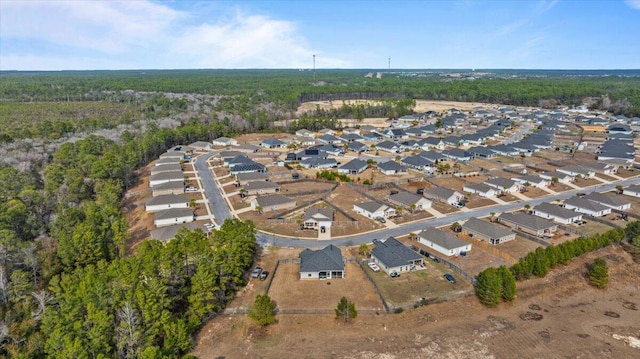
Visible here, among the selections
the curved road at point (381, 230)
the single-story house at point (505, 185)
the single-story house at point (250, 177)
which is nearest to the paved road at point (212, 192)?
the curved road at point (381, 230)

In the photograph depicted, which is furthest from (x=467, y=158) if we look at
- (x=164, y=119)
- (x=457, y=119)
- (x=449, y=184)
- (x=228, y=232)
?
(x=164, y=119)

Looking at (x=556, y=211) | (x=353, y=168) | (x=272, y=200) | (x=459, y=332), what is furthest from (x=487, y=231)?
(x=353, y=168)

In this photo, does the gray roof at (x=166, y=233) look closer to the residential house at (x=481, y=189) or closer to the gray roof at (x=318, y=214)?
the gray roof at (x=318, y=214)

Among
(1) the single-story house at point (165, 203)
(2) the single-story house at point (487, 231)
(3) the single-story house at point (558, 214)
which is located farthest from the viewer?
(1) the single-story house at point (165, 203)

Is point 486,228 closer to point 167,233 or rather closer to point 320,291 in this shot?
point 320,291

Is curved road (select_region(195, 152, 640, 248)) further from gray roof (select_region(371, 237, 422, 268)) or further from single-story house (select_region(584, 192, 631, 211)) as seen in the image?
single-story house (select_region(584, 192, 631, 211))

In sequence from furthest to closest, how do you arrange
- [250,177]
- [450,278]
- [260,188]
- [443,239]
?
[250,177] → [260,188] → [443,239] → [450,278]
